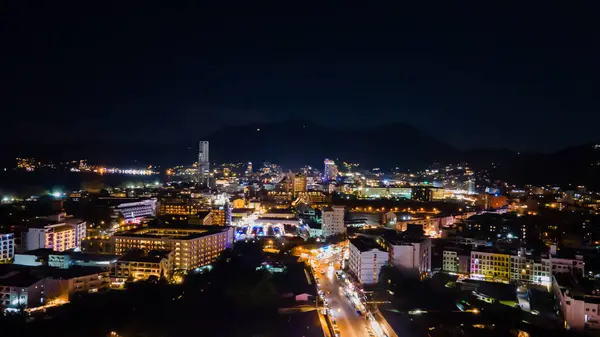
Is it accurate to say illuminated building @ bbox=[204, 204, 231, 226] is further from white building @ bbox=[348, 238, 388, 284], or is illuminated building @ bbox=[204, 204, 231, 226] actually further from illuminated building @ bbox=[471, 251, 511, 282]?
illuminated building @ bbox=[471, 251, 511, 282]

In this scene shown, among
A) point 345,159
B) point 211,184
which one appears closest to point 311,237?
point 211,184

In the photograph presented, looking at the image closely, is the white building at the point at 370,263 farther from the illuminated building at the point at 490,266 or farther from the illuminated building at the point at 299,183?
the illuminated building at the point at 299,183

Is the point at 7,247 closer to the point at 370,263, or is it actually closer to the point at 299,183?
the point at 370,263

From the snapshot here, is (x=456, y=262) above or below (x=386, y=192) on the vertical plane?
below

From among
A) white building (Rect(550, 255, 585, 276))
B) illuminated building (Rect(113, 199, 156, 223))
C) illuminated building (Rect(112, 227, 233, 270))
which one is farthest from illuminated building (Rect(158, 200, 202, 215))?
white building (Rect(550, 255, 585, 276))

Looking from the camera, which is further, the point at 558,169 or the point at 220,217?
the point at 558,169

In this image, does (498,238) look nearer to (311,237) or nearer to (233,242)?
(311,237)

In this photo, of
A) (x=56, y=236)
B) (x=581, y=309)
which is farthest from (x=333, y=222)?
(x=581, y=309)
